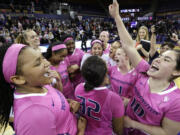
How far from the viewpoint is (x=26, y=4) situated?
55.1ft

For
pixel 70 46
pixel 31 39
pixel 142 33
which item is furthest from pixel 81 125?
pixel 142 33

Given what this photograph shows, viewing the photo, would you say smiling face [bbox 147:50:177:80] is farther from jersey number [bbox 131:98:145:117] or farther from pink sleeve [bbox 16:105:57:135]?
pink sleeve [bbox 16:105:57:135]

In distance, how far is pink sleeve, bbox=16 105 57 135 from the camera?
2.26 feet

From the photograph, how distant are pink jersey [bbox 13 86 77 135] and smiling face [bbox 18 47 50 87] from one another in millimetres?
93

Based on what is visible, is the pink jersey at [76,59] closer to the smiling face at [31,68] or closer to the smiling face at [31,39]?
the smiling face at [31,39]

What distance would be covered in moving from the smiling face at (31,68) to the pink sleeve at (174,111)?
0.97 meters

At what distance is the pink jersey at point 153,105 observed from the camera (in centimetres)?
99

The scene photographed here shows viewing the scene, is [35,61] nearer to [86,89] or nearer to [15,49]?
[15,49]

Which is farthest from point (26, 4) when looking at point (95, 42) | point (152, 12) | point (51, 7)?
point (152, 12)

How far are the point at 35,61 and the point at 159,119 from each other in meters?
1.06

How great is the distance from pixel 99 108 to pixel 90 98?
113 millimetres

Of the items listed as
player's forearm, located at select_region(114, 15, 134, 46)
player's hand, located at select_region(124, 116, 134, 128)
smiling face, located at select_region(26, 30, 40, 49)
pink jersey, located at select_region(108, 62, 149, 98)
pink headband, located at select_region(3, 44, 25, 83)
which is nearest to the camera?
pink headband, located at select_region(3, 44, 25, 83)

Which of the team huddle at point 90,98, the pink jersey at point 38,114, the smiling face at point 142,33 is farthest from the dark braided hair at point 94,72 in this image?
the smiling face at point 142,33

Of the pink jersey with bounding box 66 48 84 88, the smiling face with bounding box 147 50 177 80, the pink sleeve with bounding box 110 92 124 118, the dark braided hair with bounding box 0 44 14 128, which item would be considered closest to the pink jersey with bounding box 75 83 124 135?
the pink sleeve with bounding box 110 92 124 118
